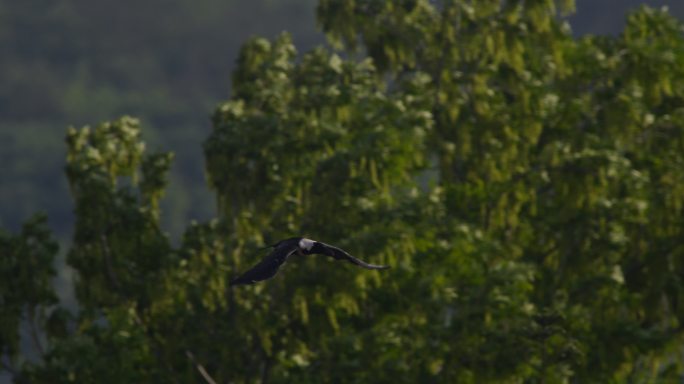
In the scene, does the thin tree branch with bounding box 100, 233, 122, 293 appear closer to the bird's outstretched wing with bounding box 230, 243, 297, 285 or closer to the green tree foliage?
the green tree foliage

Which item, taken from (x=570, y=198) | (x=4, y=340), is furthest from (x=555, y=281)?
(x=4, y=340)

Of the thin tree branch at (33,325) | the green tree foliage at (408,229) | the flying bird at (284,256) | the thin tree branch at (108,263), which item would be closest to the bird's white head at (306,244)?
the flying bird at (284,256)

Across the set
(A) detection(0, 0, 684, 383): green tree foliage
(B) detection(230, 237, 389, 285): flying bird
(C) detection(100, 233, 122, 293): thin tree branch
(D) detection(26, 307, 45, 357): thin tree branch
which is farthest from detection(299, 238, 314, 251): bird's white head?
(C) detection(100, 233, 122, 293): thin tree branch

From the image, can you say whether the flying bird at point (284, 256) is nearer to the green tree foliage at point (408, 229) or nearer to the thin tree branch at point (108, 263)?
the green tree foliage at point (408, 229)

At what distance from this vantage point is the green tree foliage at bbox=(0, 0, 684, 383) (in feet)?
74.3

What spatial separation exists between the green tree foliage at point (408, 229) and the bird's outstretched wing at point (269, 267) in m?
10.9

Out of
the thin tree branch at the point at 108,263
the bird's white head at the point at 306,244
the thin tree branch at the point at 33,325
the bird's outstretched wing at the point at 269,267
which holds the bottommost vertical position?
the bird's outstretched wing at the point at 269,267

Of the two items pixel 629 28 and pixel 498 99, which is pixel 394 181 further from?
pixel 629 28

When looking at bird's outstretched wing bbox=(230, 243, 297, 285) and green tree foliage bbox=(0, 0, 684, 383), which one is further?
green tree foliage bbox=(0, 0, 684, 383)

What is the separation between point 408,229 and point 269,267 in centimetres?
1169

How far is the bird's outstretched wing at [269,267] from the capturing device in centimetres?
1095

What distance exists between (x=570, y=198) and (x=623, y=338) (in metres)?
2.61

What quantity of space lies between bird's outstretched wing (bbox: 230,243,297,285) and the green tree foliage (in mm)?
10941

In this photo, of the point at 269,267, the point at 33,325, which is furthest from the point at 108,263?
the point at 269,267
